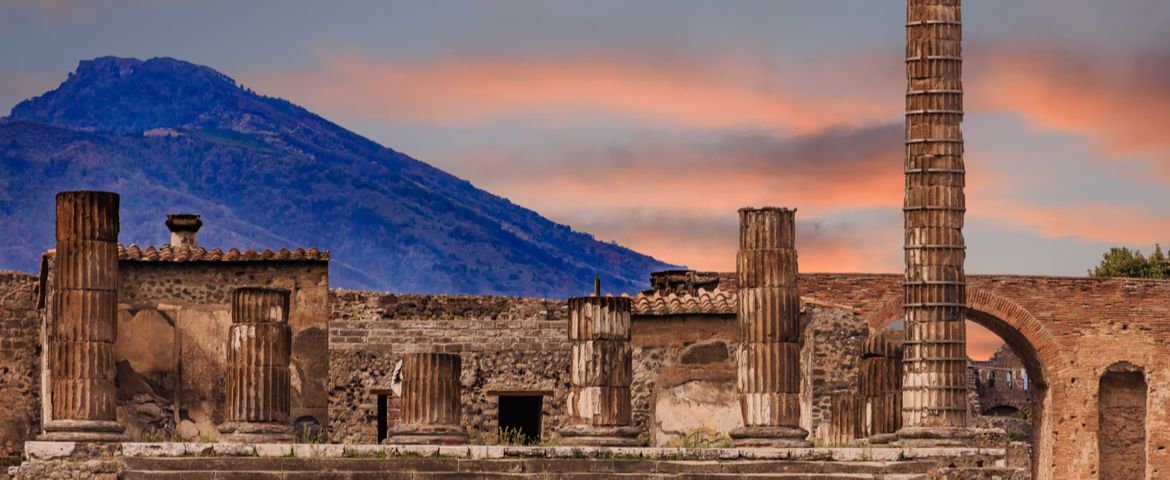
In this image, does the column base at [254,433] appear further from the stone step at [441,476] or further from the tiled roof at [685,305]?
the tiled roof at [685,305]

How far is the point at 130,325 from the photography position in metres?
28.8

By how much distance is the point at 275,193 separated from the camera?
141250 millimetres

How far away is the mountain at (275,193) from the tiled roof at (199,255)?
90.1 meters

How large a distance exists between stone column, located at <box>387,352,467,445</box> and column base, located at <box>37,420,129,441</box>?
128 inches

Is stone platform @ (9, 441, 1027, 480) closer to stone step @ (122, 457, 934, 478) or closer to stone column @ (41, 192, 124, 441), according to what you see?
stone step @ (122, 457, 934, 478)

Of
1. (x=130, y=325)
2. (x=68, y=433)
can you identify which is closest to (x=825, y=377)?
(x=130, y=325)

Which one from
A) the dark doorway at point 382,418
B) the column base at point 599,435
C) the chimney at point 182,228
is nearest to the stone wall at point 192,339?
the dark doorway at point 382,418

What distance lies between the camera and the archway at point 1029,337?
41.3m

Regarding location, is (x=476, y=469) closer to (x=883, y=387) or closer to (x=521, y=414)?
(x=883, y=387)

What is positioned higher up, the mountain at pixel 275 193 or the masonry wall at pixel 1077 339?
the mountain at pixel 275 193

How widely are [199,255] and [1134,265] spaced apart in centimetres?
3232

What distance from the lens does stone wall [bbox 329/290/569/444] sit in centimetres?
3148

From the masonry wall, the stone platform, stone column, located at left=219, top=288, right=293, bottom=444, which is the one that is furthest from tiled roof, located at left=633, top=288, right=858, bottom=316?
the masonry wall

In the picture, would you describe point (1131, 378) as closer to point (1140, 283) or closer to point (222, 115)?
point (1140, 283)
